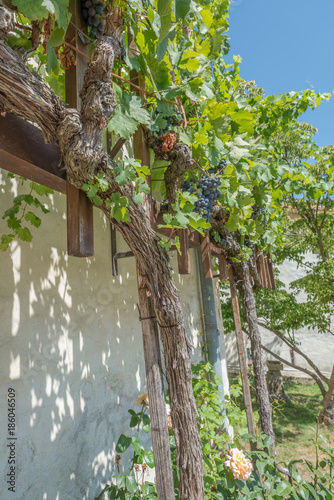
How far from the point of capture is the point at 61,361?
6.37 ft

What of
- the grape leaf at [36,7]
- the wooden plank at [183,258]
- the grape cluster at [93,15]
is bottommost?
the wooden plank at [183,258]

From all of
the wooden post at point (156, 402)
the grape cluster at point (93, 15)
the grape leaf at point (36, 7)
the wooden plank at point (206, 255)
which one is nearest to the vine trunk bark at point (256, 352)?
the wooden plank at point (206, 255)

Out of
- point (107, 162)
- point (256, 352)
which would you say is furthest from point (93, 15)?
point (256, 352)

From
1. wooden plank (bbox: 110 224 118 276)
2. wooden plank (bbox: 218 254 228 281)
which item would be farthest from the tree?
wooden plank (bbox: 218 254 228 281)

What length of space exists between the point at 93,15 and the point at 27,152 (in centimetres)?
52

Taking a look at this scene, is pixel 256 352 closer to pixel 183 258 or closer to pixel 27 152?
pixel 183 258

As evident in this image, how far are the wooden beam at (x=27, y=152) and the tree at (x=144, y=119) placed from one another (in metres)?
0.06

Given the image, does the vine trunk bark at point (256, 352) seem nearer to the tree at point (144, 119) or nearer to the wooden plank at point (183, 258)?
the tree at point (144, 119)

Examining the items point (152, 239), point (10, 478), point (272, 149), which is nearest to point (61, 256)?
point (152, 239)

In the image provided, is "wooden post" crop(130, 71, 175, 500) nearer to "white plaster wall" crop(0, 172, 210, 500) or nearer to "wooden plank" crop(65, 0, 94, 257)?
"wooden plank" crop(65, 0, 94, 257)

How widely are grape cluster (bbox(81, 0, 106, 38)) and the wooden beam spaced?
403 mm

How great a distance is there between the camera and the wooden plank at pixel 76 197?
1.13 metres

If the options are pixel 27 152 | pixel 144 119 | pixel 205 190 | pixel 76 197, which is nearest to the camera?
pixel 27 152

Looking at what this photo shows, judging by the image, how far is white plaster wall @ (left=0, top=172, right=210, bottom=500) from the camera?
5.38 feet
